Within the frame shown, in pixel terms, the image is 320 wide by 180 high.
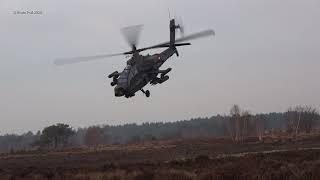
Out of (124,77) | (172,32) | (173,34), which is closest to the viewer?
(124,77)

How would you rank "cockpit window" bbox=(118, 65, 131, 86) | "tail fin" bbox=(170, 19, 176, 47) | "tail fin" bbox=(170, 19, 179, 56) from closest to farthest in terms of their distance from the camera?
"cockpit window" bbox=(118, 65, 131, 86)
"tail fin" bbox=(170, 19, 179, 56)
"tail fin" bbox=(170, 19, 176, 47)

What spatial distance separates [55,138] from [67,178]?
91952mm

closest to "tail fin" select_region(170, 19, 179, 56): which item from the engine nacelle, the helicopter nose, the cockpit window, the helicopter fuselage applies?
the helicopter fuselage

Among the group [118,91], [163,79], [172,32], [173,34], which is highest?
[172,32]

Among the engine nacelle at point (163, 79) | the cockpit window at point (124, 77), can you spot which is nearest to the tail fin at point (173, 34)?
the engine nacelle at point (163, 79)

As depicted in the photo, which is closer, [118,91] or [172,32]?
[118,91]

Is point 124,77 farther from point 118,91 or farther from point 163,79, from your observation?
point 163,79

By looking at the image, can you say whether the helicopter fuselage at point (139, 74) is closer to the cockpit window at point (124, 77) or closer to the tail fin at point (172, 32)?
the cockpit window at point (124, 77)

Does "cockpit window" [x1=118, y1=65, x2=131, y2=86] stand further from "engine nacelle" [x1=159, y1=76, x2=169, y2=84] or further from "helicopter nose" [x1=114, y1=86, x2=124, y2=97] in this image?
"engine nacelle" [x1=159, y1=76, x2=169, y2=84]

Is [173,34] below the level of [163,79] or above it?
above

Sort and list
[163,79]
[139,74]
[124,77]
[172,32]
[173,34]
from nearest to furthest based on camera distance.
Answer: [124,77], [139,74], [163,79], [173,34], [172,32]

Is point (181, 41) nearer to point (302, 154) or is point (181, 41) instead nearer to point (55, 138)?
point (302, 154)

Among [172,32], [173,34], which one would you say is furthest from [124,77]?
[172,32]

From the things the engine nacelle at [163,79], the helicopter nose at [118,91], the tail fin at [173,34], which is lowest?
the helicopter nose at [118,91]
